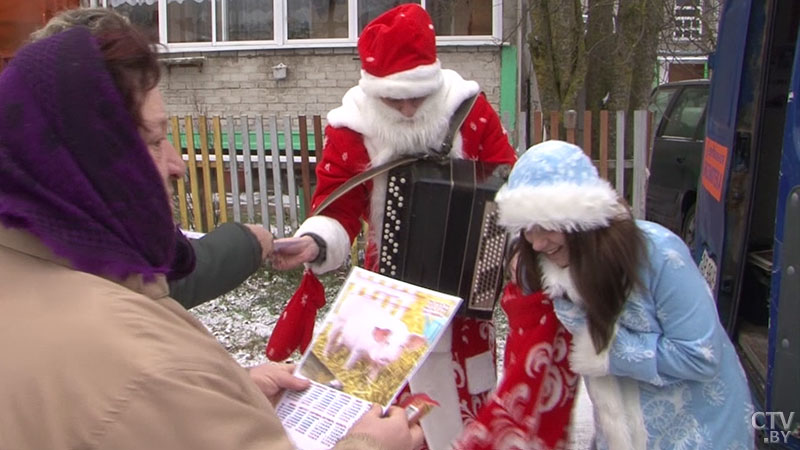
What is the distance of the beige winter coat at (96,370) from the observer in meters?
0.96

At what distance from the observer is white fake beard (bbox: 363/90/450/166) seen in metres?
2.64

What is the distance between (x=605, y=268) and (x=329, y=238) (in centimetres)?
104

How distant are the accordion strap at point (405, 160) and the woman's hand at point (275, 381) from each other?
1018 millimetres

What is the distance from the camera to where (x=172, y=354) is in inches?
40.3

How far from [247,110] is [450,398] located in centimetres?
845

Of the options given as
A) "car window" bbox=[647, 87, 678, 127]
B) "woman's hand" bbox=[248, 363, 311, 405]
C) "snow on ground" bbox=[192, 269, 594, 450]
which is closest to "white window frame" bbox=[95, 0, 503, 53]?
"car window" bbox=[647, 87, 678, 127]

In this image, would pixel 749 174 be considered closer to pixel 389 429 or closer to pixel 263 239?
pixel 263 239

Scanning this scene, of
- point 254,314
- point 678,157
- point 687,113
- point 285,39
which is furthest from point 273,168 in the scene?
point 285,39

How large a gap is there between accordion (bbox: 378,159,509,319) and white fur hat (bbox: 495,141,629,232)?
49 cm

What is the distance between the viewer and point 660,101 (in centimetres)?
736

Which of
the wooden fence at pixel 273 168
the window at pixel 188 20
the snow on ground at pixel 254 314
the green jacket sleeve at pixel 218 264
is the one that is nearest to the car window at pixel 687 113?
the wooden fence at pixel 273 168

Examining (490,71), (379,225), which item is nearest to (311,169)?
(490,71)

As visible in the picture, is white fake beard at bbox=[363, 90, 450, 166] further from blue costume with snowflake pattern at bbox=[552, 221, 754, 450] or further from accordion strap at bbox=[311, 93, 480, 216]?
blue costume with snowflake pattern at bbox=[552, 221, 754, 450]

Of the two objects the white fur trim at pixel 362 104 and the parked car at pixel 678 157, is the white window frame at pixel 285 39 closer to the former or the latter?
the parked car at pixel 678 157
